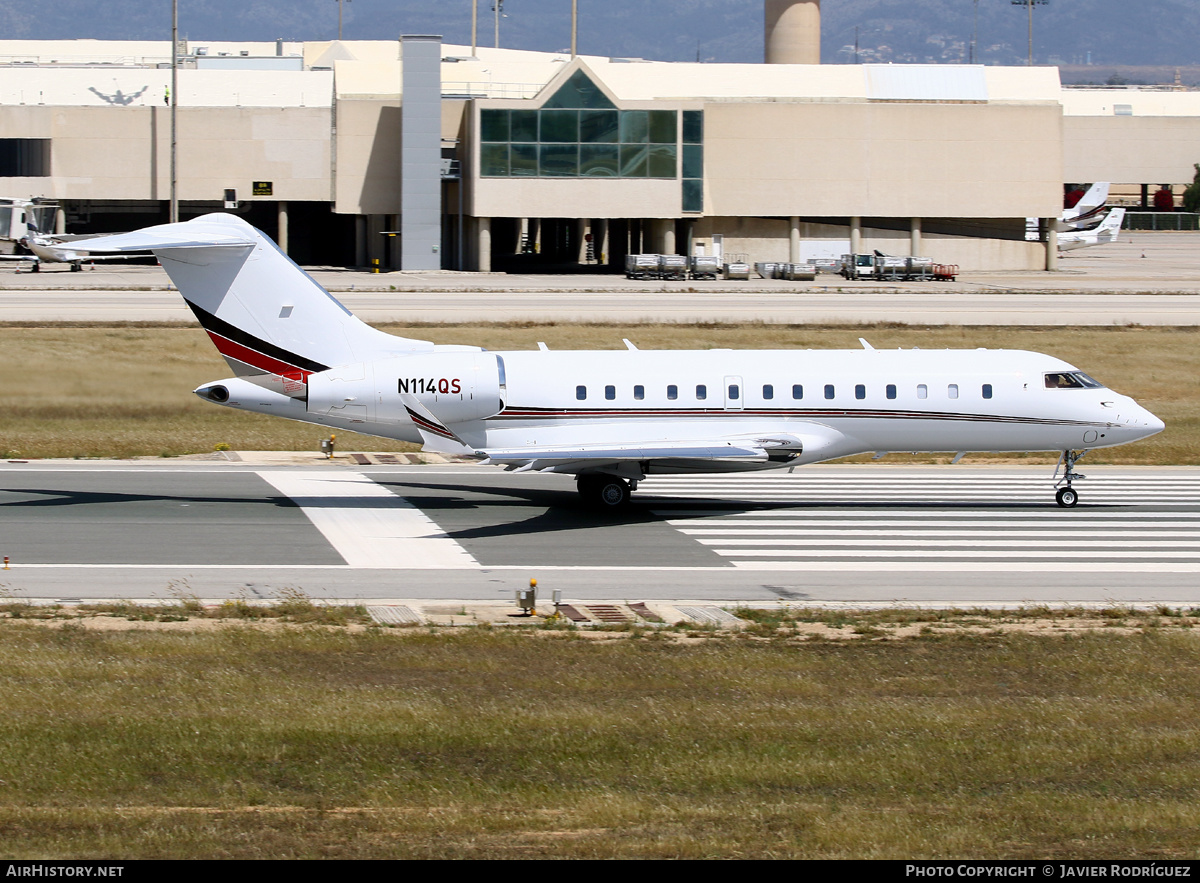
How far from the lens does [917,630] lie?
64.6 ft

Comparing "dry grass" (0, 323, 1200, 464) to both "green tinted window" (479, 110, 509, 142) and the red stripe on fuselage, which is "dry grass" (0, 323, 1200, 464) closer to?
the red stripe on fuselage

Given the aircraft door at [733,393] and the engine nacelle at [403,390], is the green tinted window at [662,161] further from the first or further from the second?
the engine nacelle at [403,390]

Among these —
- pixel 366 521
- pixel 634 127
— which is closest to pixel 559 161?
pixel 634 127

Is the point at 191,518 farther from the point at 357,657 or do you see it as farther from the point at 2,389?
the point at 357,657

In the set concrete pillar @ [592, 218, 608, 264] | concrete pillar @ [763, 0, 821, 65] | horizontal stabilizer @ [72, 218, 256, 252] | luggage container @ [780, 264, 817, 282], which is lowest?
horizontal stabilizer @ [72, 218, 256, 252]

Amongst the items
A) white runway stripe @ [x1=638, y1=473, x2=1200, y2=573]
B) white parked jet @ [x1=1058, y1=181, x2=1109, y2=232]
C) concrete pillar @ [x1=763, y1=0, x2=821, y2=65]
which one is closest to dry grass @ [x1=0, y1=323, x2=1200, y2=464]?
white runway stripe @ [x1=638, y1=473, x2=1200, y2=573]

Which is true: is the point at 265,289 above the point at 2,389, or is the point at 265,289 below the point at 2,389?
above

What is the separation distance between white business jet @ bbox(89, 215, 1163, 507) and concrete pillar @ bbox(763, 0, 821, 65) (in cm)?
10121

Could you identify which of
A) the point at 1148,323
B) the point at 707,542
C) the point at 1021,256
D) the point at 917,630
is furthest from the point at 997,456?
the point at 1021,256

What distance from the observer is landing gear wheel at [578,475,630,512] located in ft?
96.6

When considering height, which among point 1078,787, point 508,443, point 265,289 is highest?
→ point 265,289

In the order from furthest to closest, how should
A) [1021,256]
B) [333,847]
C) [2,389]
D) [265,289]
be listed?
[1021,256], [2,389], [265,289], [333,847]

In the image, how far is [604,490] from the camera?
2944cm
